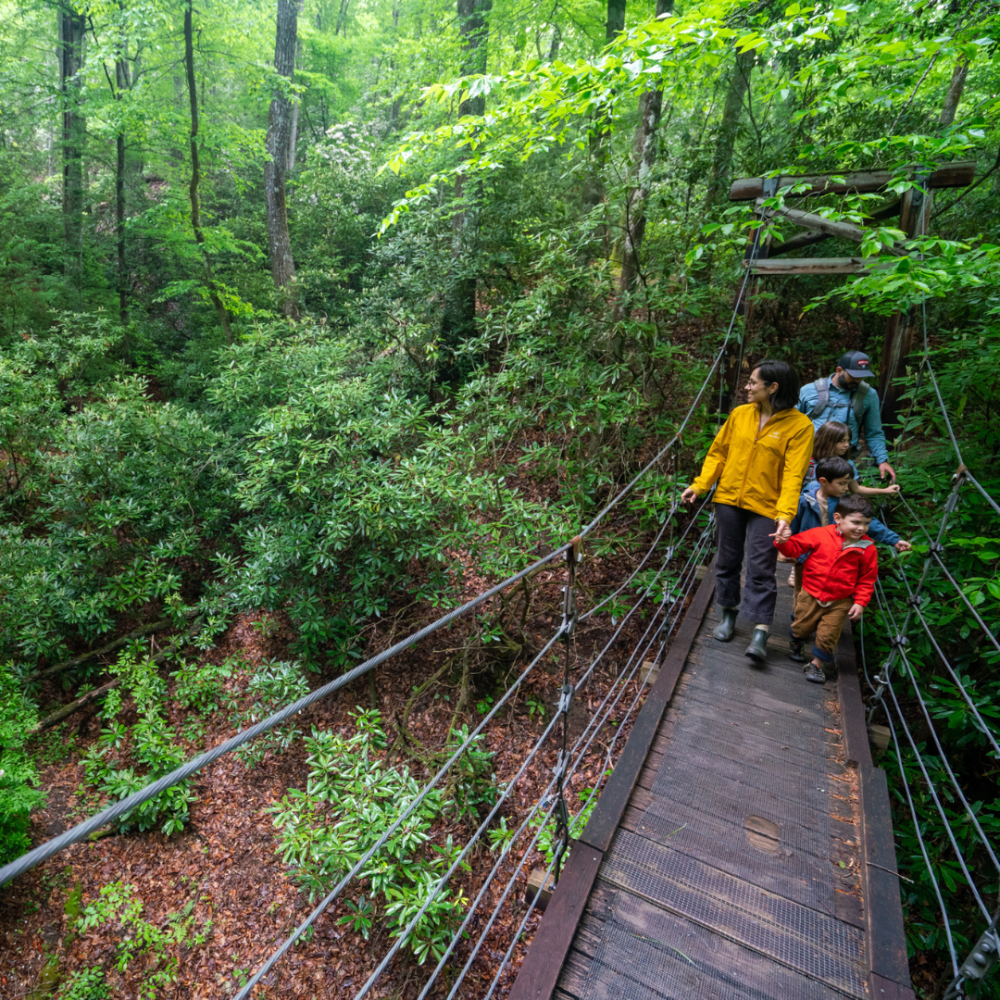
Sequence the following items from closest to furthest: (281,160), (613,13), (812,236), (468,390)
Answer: (468,390) → (812,236) → (613,13) → (281,160)

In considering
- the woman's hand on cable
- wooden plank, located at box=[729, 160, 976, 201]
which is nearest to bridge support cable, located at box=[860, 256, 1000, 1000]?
the woman's hand on cable

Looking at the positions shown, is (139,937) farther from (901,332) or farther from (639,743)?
(901,332)

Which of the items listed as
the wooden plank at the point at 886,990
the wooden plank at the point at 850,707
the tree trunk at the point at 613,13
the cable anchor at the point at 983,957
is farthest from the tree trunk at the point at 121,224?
the cable anchor at the point at 983,957

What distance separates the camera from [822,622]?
336 cm

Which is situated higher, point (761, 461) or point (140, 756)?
point (761, 461)

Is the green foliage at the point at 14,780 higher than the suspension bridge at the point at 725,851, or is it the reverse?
the suspension bridge at the point at 725,851

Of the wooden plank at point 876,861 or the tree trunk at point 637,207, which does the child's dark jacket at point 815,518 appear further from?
the tree trunk at point 637,207

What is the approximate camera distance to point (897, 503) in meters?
4.13

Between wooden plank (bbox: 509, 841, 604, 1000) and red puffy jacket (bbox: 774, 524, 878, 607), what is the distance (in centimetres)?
203

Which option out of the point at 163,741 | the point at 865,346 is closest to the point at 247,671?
the point at 163,741

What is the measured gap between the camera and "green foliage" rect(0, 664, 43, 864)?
148 inches

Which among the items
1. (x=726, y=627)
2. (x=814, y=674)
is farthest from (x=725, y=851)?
(x=726, y=627)

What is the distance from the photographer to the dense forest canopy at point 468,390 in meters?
3.57

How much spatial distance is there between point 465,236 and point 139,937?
307 inches
